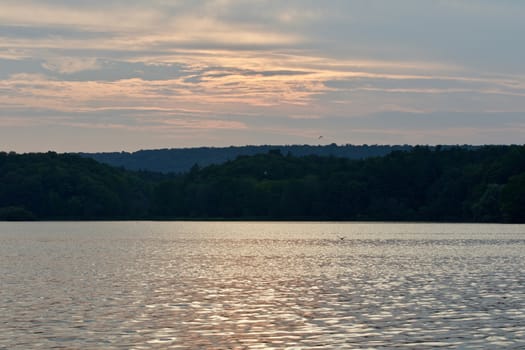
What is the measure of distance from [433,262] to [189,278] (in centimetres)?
2970

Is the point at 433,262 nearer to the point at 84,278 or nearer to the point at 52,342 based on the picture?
the point at 84,278

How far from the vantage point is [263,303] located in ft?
189

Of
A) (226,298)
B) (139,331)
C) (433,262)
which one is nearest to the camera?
(139,331)

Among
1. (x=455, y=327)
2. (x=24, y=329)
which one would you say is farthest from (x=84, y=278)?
(x=455, y=327)

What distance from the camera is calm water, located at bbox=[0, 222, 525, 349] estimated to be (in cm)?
4272

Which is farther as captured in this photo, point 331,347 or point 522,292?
point 522,292

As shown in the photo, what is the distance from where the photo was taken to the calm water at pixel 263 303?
42.7 meters

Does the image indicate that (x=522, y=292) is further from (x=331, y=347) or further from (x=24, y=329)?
(x=24, y=329)

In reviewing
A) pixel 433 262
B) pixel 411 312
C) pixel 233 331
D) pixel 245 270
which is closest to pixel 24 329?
pixel 233 331

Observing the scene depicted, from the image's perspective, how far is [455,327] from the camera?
4572cm

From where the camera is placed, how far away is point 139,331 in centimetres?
4497

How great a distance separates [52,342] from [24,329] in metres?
4.33

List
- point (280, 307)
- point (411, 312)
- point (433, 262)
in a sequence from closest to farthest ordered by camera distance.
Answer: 1. point (411, 312)
2. point (280, 307)
3. point (433, 262)

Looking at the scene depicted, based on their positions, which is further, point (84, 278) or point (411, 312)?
point (84, 278)
